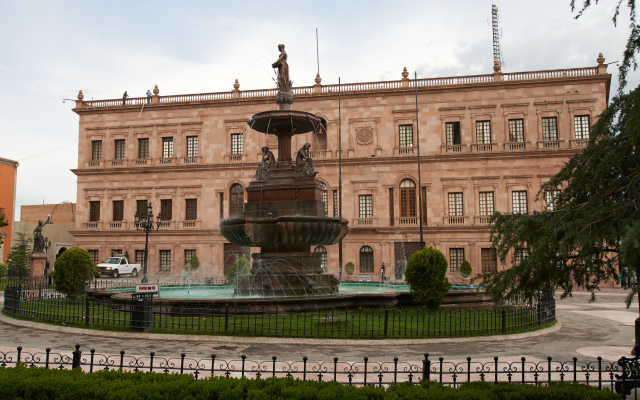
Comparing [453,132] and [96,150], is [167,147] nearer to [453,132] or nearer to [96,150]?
[96,150]

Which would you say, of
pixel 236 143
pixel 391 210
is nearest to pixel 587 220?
pixel 391 210

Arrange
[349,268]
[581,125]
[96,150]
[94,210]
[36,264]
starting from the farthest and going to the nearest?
[96,150], [94,210], [581,125], [349,268], [36,264]

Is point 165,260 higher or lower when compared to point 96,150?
lower

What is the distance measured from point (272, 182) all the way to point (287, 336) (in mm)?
5384

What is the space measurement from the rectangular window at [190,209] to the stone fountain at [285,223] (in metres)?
23.5

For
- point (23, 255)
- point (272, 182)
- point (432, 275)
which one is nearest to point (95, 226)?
point (23, 255)

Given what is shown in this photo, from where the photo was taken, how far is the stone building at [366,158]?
110ft

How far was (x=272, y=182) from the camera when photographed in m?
14.9

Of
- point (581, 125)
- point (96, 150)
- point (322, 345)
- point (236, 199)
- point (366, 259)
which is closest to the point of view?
point (322, 345)

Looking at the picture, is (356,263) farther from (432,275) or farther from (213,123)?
(432,275)

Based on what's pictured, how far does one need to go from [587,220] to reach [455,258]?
2949 centimetres

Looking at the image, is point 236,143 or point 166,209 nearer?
point 236,143

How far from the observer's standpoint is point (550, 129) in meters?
33.7

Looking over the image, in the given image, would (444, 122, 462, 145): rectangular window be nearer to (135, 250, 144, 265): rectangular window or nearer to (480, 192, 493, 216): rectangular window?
(480, 192, 493, 216): rectangular window
